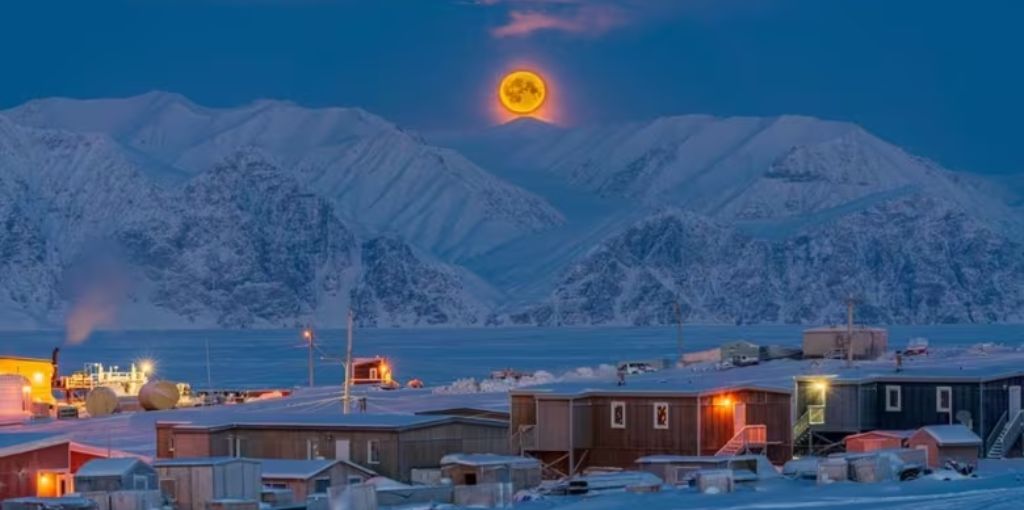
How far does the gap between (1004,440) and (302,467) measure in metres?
15.3

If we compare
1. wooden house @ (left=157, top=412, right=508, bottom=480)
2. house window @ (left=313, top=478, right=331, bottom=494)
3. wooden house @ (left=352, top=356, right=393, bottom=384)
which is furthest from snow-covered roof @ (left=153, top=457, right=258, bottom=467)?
wooden house @ (left=352, top=356, right=393, bottom=384)

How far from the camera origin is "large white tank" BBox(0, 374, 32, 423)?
53031 mm

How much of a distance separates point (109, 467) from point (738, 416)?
1341 centimetres

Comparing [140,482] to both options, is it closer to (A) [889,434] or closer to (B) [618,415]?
(B) [618,415]

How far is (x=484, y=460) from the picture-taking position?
3344 centimetres

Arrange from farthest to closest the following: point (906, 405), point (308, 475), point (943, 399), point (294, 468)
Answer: point (906, 405) → point (943, 399) → point (294, 468) → point (308, 475)

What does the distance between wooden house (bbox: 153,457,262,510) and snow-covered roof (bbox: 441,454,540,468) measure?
12.5ft

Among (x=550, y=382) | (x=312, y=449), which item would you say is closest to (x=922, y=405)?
(x=312, y=449)

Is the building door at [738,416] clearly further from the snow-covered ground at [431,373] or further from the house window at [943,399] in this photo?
the house window at [943,399]

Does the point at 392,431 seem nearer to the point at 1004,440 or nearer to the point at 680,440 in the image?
the point at 680,440

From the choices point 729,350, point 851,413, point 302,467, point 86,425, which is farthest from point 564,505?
point 729,350

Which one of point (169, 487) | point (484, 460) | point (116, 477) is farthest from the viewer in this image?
point (484, 460)

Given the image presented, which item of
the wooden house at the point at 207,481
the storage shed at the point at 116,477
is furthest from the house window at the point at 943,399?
the storage shed at the point at 116,477

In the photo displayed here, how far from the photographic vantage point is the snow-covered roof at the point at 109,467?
1191 inches
